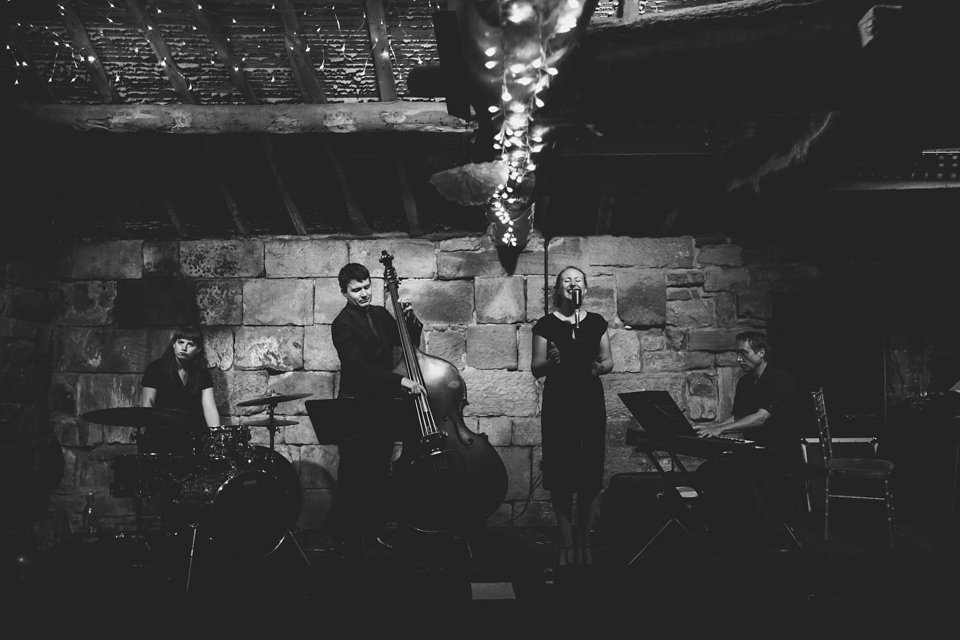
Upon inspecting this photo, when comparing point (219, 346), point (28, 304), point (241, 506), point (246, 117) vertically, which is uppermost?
point (246, 117)

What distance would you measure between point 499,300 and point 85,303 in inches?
127

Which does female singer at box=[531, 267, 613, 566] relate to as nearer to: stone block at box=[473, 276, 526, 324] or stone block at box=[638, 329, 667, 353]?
stone block at box=[473, 276, 526, 324]

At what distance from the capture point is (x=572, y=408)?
12.9 ft

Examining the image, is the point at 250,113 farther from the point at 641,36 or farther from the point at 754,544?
the point at 754,544

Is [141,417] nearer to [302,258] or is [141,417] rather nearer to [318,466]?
[318,466]

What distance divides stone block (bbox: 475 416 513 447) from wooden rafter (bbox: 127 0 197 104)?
302cm

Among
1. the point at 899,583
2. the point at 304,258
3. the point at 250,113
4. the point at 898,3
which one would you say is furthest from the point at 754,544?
the point at 250,113

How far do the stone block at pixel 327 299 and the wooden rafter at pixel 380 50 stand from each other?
1.62 m

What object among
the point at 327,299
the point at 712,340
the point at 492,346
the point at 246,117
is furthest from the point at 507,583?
the point at 246,117

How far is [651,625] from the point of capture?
109 inches

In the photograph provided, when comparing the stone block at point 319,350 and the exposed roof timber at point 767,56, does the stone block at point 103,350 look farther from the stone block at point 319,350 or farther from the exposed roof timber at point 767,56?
the exposed roof timber at point 767,56

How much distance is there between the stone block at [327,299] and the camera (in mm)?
5379

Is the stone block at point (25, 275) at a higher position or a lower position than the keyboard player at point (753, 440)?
higher

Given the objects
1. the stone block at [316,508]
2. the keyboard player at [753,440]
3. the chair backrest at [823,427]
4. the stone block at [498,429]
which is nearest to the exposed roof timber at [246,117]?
the stone block at [498,429]
